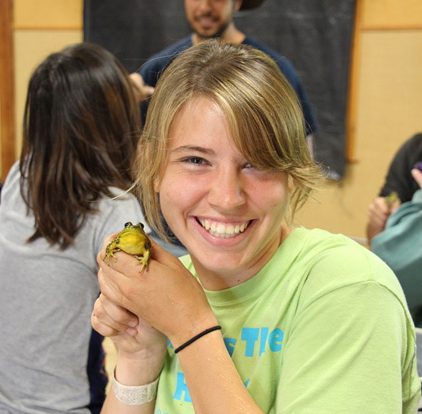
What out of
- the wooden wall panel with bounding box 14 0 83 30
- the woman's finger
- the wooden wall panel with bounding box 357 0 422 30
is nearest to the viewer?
the woman's finger

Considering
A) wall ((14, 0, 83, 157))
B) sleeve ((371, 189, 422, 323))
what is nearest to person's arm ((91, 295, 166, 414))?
sleeve ((371, 189, 422, 323))

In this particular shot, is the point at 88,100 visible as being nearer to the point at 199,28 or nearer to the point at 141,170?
the point at 141,170

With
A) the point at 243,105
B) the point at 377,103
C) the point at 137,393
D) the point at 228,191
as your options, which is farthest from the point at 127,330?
the point at 377,103

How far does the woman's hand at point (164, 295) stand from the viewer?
3.19 ft

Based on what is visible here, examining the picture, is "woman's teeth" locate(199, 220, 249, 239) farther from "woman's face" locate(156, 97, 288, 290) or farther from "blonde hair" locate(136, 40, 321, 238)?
"blonde hair" locate(136, 40, 321, 238)

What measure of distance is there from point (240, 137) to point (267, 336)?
1.02 feet

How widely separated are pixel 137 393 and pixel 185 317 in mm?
271

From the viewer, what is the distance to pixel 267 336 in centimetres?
100

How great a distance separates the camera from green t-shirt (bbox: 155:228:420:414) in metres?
0.82

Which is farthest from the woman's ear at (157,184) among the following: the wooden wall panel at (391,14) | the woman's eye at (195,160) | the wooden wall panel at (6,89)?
the wooden wall panel at (6,89)

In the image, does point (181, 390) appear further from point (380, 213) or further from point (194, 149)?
point (380, 213)

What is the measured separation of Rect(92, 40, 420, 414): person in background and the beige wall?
9.76ft

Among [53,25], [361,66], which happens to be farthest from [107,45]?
[361,66]

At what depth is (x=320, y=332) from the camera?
2.87 ft
